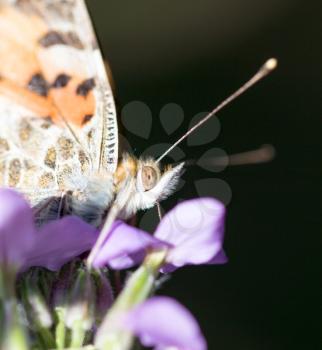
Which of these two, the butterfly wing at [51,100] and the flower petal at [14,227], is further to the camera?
the butterfly wing at [51,100]

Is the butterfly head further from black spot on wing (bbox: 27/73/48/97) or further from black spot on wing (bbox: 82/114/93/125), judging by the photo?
black spot on wing (bbox: 27/73/48/97)

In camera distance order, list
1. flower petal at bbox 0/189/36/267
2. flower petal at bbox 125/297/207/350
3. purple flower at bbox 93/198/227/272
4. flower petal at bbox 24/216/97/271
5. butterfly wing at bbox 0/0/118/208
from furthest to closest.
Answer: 1. butterfly wing at bbox 0/0/118/208
2. purple flower at bbox 93/198/227/272
3. flower petal at bbox 24/216/97/271
4. flower petal at bbox 0/189/36/267
5. flower petal at bbox 125/297/207/350

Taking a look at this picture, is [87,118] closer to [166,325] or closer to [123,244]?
[123,244]

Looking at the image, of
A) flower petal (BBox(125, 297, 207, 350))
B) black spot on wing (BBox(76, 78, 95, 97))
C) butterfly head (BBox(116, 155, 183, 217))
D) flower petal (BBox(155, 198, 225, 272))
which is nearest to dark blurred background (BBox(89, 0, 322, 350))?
butterfly head (BBox(116, 155, 183, 217))

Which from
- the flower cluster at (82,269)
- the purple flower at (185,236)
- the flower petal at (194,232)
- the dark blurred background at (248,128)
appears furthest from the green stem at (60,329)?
the dark blurred background at (248,128)

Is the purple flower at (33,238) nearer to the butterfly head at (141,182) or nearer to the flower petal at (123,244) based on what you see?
the flower petal at (123,244)

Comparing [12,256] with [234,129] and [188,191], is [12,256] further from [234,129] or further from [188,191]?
[234,129]
